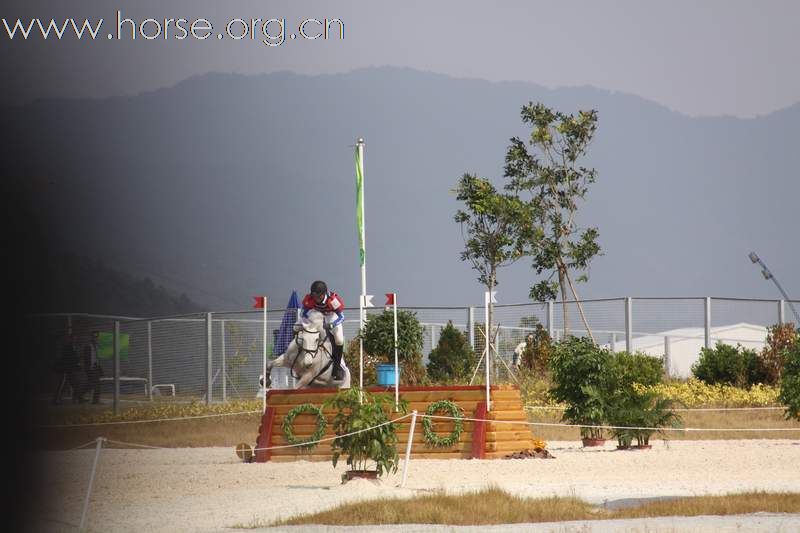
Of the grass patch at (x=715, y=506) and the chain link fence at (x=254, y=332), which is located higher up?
the chain link fence at (x=254, y=332)

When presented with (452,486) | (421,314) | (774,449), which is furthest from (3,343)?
(421,314)

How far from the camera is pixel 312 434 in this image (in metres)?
14.3

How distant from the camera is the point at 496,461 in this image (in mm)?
13547

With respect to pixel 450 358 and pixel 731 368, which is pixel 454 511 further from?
pixel 731 368

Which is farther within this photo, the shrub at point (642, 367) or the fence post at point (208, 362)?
the fence post at point (208, 362)

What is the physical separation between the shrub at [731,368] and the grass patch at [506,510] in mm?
13580

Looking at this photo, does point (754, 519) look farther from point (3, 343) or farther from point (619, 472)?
point (3, 343)

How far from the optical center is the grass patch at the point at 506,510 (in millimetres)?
8344

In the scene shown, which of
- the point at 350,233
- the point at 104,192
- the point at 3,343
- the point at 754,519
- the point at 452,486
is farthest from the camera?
the point at 350,233

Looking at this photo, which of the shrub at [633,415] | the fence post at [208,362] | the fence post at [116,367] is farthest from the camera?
the fence post at [208,362]

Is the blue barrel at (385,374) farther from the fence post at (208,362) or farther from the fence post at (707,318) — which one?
the fence post at (707,318)

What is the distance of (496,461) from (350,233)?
154 feet

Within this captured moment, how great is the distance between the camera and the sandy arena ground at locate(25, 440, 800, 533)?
872 cm

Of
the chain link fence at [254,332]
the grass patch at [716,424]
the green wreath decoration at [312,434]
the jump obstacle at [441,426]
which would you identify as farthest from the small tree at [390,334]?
the chain link fence at [254,332]
